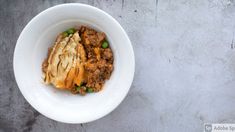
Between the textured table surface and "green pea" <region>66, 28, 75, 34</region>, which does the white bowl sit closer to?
"green pea" <region>66, 28, 75, 34</region>

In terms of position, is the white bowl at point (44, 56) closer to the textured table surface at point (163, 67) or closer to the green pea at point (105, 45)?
the green pea at point (105, 45)

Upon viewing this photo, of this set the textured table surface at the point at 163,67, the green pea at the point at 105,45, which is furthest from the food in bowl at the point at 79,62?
the textured table surface at the point at 163,67

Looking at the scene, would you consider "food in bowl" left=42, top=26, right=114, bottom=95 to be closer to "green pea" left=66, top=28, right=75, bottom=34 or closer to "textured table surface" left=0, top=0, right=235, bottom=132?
"green pea" left=66, top=28, right=75, bottom=34

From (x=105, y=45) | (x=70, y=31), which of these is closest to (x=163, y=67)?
(x=105, y=45)

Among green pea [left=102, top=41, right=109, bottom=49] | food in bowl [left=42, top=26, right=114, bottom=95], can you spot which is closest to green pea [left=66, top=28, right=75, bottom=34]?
food in bowl [left=42, top=26, right=114, bottom=95]

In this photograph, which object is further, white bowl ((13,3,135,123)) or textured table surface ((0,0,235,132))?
textured table surface ((0,0,235,132))

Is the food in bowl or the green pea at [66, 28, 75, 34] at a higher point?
the green pea at [66, 28, 75, 34]
